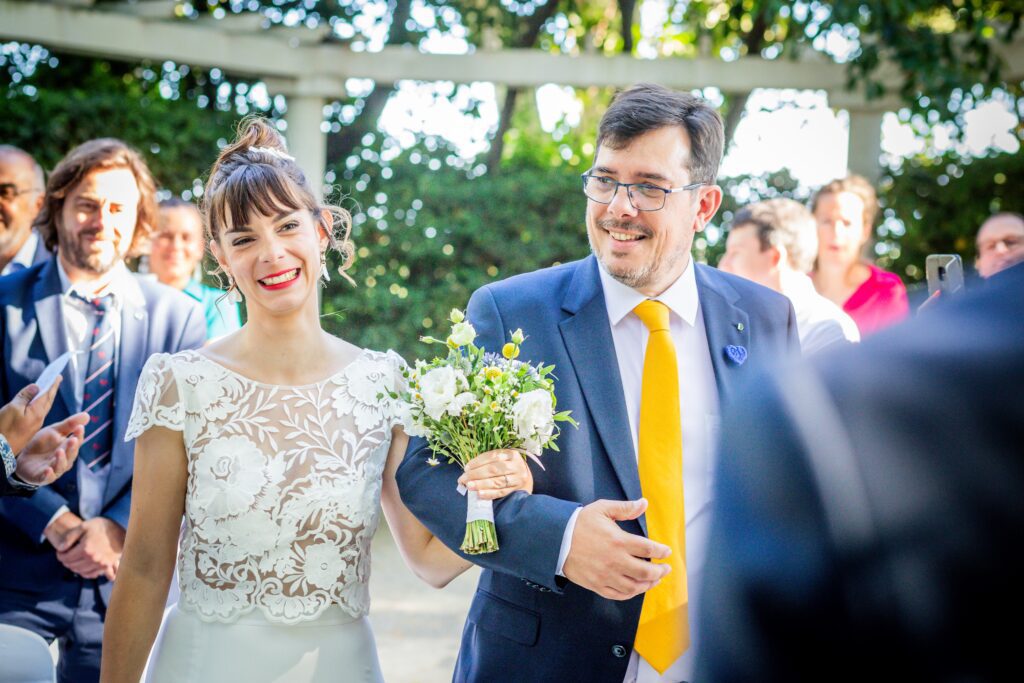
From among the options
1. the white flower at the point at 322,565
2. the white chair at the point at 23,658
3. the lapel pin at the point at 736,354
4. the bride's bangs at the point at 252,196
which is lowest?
the white chair at the point at 23,658

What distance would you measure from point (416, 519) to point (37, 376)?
5.97 feet

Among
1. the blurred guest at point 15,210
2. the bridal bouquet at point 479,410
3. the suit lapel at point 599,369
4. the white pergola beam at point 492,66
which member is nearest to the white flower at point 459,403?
the bridal bouquet at point 479,410

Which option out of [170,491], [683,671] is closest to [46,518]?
[170,491]

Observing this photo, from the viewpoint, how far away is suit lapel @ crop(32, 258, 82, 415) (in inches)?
147

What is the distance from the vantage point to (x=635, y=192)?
2.88 m

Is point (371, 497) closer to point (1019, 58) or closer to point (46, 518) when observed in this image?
point (46, 518)

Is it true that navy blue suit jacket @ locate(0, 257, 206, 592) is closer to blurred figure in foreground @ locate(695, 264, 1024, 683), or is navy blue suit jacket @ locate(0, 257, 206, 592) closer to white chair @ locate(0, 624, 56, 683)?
white chair @ locate(0, 624, 56, 683)

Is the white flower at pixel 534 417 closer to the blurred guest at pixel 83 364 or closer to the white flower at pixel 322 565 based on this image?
the white flower at pixel 322 565

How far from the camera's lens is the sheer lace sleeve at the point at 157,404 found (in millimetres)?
2873

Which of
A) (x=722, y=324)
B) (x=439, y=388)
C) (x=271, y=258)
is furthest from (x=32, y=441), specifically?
(x=722, y=324)

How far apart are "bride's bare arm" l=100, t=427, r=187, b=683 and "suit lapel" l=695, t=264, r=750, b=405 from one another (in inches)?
62.5

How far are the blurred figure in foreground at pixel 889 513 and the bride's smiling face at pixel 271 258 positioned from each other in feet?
7.86

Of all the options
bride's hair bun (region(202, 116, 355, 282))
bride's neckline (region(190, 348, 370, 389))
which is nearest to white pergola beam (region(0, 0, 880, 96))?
bride's hair bun (region(202, 116, 355, 282))

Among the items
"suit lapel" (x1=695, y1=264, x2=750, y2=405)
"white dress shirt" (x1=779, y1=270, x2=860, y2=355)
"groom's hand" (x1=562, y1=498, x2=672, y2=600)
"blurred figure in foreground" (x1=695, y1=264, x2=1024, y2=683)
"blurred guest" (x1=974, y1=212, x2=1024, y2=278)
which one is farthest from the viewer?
"blurred guest" (x1=974, y1=212, x2=1024, y2=278)
